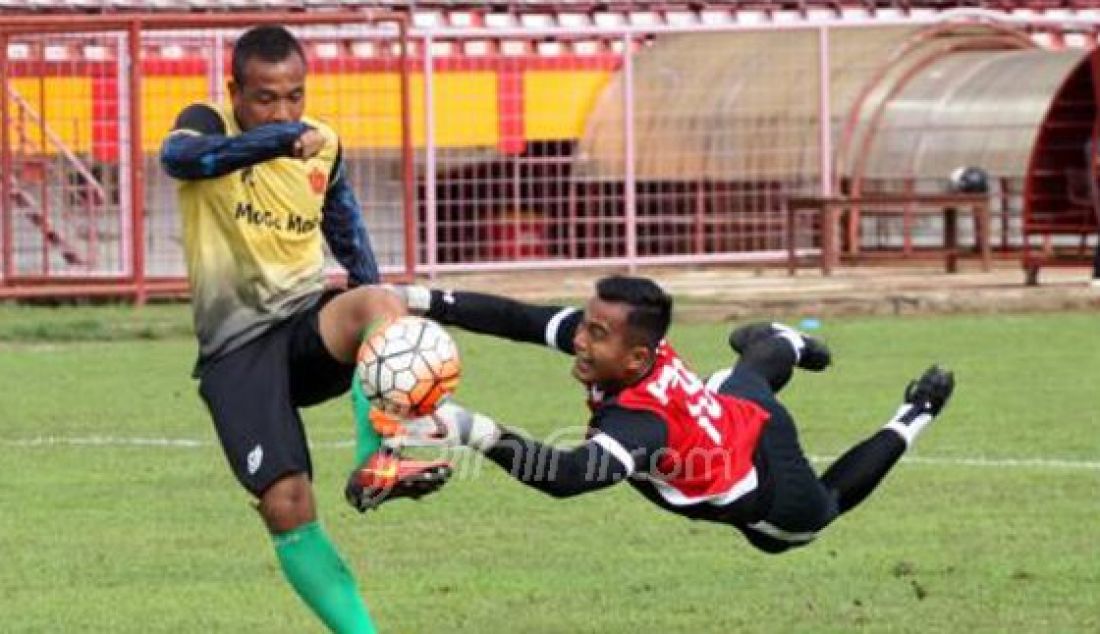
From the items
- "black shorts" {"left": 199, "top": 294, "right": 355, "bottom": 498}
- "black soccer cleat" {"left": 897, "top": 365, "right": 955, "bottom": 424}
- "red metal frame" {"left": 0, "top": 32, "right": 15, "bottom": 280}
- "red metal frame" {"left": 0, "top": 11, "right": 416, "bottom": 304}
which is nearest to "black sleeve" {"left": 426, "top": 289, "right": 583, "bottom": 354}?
"black shorts" {"left": 199, "top": 294, "right": 355, "bottom": 498}

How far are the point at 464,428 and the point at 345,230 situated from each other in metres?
1.70

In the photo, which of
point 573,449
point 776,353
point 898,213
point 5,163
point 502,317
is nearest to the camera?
point 573,449

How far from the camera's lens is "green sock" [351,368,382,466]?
9.14 meters

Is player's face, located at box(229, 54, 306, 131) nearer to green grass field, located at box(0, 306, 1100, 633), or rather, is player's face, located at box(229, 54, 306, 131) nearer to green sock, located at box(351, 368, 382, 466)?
green sock, located at box(351, 368, 382, 466)

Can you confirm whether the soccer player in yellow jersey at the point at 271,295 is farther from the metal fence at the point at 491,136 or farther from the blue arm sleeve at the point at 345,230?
the metal fence at the point at 491,136

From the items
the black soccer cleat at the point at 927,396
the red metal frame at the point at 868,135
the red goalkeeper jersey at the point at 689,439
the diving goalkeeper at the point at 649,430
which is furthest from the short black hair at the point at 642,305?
the red metal frame at the point at 868,135

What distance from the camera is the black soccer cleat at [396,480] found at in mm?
8805

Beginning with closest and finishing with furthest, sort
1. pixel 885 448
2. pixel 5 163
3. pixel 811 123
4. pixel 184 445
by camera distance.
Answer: pixel 885 448 < pixel 184 445 < pixel 5 163 < pixel 811 123

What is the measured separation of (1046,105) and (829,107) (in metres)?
2.11

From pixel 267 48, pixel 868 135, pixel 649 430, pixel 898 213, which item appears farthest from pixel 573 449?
pixel 868 135

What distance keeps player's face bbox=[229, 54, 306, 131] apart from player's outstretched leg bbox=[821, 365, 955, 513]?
238 cm

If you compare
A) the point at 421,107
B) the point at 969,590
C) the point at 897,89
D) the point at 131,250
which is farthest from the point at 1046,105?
the point at 969,590

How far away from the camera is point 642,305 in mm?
9781

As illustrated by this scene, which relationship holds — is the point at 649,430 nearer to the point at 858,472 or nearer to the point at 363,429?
the point at 363,429
